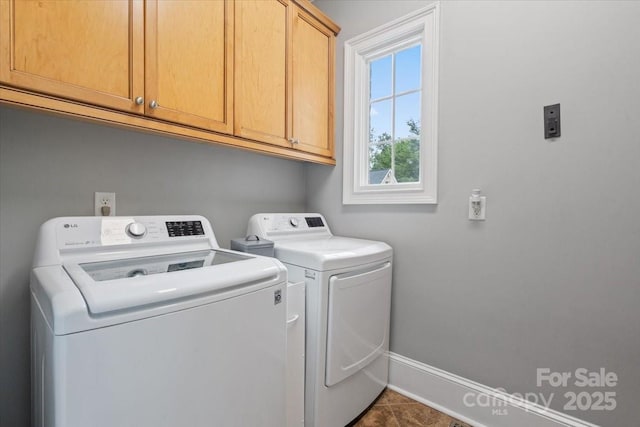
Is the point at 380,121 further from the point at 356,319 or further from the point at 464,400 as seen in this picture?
the point at 464,400

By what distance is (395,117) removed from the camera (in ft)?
6.65

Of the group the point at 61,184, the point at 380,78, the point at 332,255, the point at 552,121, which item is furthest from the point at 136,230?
the point at 552,121

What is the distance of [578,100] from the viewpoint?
4.29ft

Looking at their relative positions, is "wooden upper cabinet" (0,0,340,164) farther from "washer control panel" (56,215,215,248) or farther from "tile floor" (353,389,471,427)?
"tile floor" (353,389,471,427)

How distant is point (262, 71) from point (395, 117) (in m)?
0.93

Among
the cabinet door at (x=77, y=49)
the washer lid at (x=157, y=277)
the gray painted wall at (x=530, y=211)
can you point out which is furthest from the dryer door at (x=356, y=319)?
the cabinet door at (x=77, y=49)

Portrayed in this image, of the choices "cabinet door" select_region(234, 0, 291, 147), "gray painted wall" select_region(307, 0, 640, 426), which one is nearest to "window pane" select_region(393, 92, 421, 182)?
"gray painted wall" select_region(307, 0, 640, 426)

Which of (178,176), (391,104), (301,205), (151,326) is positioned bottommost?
(151,326)

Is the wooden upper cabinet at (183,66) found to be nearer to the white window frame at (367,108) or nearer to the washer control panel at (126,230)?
the white window frame at (367,108)

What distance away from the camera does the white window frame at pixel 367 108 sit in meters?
1.73

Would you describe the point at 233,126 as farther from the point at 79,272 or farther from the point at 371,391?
the point at 371,391

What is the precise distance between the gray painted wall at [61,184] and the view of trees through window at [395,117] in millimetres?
1094

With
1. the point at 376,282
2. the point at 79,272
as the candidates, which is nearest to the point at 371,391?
the point at 376,282

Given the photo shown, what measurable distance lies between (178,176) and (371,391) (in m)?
1.63
